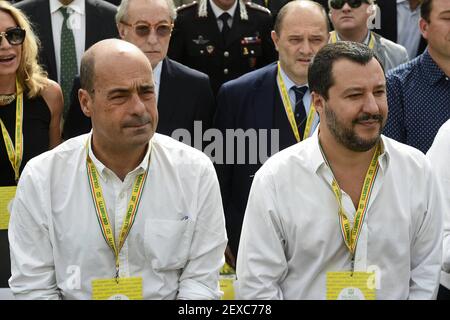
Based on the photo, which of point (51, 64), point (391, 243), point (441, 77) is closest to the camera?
point (391, 243)

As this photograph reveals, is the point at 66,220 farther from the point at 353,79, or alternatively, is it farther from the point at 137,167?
the point at 353,79

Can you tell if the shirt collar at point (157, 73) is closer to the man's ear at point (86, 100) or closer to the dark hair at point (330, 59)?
the man's ear at point (86, 100)

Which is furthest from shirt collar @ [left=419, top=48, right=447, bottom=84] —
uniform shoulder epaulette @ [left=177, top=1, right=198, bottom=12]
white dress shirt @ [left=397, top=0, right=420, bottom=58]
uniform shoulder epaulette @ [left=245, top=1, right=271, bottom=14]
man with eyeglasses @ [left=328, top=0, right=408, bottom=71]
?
uniform shoulder epaulette @ [left=177, top=1, right=198, bottom=12]

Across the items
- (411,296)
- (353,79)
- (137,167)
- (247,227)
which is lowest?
(411,296)

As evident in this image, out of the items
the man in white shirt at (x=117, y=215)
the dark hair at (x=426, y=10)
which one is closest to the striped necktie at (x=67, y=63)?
the man in white shirt at (x=117, y=215)

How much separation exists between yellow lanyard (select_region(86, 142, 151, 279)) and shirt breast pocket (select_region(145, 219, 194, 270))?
88 millimetres

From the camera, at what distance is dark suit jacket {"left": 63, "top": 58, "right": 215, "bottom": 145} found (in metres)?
5.73

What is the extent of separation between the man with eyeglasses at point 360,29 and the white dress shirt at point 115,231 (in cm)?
247

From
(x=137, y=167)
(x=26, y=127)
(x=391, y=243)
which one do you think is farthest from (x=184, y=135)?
(x=391, y=243)

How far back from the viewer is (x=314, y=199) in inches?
165

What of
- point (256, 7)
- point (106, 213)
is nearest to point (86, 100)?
point (106, 213)

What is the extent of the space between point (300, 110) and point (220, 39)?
1.16m

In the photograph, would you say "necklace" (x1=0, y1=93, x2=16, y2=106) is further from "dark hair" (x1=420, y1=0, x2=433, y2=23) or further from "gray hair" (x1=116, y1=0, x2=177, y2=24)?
"dark hair" (x1=420, y1=0, x2=433, y2=23)

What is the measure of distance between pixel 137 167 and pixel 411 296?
141 centimetres
